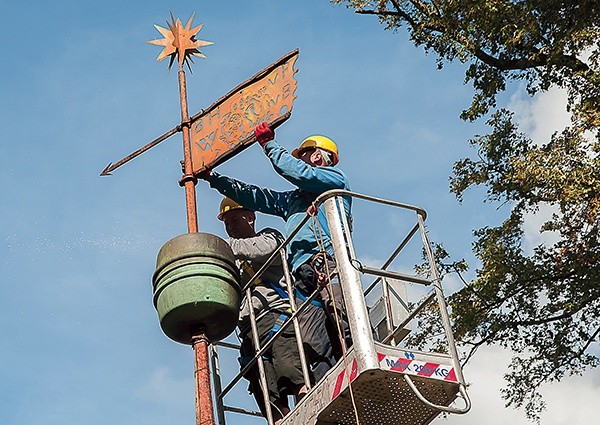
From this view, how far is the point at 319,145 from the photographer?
28.0ft

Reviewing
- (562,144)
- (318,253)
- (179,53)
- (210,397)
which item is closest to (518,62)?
(562,144)

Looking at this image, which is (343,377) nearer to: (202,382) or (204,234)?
(202,382)

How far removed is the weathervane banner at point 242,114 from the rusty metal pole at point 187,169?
1.7 inches

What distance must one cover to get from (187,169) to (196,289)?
1658mm

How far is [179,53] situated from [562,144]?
6.46 meters

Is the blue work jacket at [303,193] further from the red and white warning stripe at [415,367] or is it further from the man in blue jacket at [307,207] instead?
the red and white warning stripe at [415,367]

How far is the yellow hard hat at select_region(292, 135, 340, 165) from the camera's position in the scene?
336 inches

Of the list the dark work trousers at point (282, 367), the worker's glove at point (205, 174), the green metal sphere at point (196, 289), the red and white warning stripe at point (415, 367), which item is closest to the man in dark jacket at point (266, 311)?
the dark work trousers at point (282, 367)

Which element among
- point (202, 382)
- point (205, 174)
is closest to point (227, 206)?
point (205, 174)

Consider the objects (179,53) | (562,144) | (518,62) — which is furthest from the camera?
(518,62)

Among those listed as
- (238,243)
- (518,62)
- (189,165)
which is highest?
(518,62)

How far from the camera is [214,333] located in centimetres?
Answer: 722

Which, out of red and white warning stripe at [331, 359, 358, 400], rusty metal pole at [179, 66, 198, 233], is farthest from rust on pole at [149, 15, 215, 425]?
red and white warning stripe at [331, 359, 358, 400]

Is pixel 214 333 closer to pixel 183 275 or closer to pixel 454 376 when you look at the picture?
pixel 183 275
